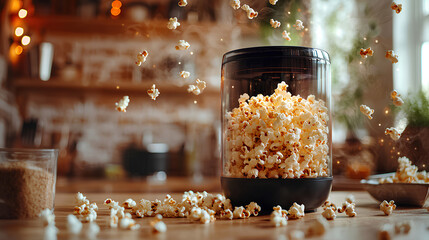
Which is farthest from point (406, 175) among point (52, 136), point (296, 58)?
point (52, 136)

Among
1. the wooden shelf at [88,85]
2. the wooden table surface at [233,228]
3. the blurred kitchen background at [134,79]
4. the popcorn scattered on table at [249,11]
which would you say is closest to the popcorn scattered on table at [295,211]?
the wooden table surface at [233,228]

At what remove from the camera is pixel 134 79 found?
2.62 m

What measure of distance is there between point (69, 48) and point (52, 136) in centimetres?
62

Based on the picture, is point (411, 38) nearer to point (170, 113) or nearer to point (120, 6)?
point (170, 113)

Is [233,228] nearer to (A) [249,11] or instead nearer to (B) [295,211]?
(B) [295,211]

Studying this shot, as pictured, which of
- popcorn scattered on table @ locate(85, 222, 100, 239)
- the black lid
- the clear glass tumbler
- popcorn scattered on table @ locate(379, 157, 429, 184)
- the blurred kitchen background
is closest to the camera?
popcorn scattered on table @ locate(85, 222, 100, 239)

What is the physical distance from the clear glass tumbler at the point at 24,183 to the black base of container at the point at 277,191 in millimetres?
317

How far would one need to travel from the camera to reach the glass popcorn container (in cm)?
67

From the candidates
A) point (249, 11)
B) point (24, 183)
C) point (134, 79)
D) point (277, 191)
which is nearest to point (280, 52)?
point (249, 11)

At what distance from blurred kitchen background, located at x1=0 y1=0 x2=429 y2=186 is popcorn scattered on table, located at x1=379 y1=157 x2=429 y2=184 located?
152 cm

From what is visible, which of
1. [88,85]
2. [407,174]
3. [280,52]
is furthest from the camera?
[88,85]

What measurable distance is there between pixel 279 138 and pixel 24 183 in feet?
1.37

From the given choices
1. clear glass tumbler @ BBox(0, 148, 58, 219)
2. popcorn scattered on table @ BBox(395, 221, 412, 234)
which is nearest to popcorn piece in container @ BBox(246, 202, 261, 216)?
popcorn scattered on table @ BBox(395, 221, 412, 234)

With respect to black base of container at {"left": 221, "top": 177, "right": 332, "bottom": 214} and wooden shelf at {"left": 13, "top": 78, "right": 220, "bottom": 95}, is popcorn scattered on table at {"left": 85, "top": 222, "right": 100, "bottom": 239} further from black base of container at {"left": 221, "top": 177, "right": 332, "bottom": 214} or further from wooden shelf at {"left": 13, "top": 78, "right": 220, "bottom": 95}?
wooden shelf at {"left": 13, "top": 78, "right": 220, "bottom": 95}
